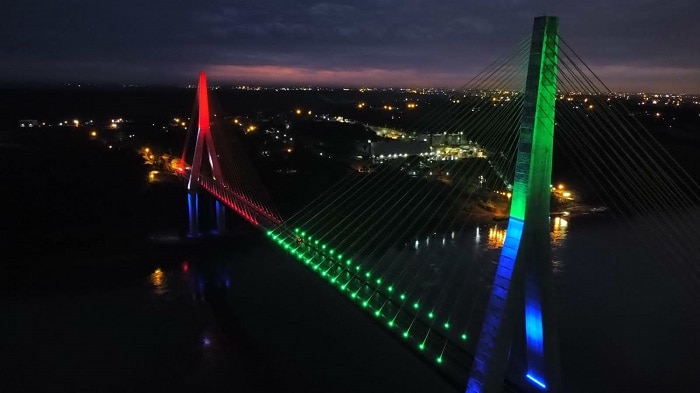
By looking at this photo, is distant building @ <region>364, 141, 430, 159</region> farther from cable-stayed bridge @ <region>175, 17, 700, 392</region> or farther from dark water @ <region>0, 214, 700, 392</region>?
dark water @ <region>0, 214, 700, 392</region>

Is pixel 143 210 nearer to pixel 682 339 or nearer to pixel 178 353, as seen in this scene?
pixel 178 353

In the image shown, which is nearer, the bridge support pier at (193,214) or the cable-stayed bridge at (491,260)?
the cable-stayed bridge at (491,260)

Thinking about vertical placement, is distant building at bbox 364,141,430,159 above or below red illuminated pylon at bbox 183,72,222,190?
below

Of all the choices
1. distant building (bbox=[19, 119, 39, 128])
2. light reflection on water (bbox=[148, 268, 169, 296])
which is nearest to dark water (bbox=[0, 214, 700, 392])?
light reflection on water (bbox=[148, 268, 169, 296])

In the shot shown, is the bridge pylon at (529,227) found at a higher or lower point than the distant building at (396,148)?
higher

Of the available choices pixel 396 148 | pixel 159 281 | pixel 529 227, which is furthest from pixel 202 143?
pixel 396 148

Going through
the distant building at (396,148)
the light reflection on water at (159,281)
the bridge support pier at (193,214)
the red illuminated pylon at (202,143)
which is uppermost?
the red illuminated pylon at (202,143)

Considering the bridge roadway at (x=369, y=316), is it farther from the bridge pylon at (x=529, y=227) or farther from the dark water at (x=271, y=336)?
the bridge pylon at (x=529, y=227)

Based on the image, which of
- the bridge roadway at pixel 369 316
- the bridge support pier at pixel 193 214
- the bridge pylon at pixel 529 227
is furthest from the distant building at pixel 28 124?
the bridge pylon at pixel 529 227

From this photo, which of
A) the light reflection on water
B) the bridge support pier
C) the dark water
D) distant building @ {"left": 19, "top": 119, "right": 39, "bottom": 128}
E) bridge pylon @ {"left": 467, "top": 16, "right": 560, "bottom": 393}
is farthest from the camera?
distant building @ {"left": 19, "top": 119, "right": 39, "bottom": 128}
